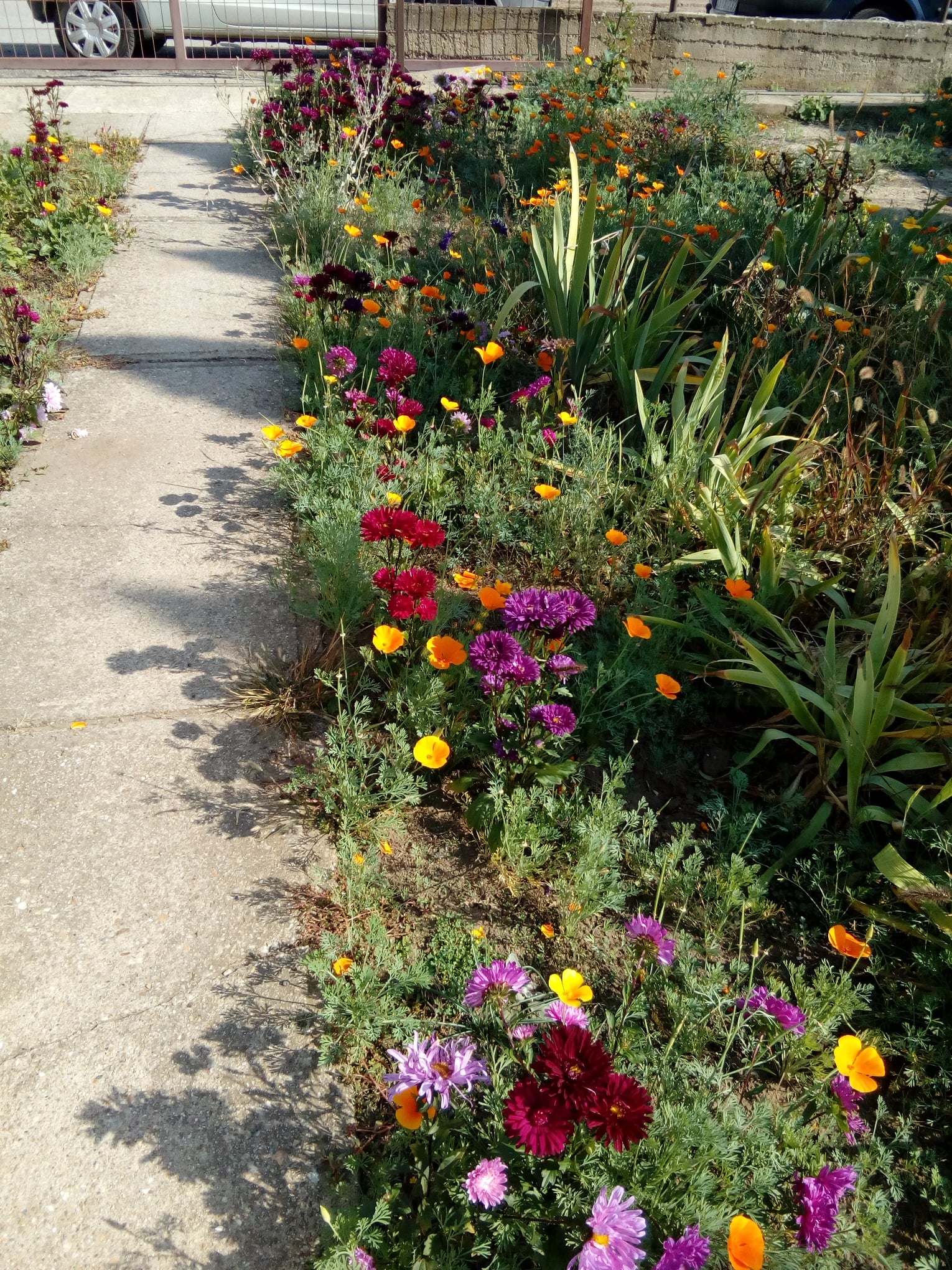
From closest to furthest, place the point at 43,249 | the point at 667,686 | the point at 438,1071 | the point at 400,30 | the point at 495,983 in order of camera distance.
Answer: the point at 438,1071 → the point at 495,983 → the point at 667,686 → the point at 43,249 → the point at 400,30

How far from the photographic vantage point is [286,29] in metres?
9.33

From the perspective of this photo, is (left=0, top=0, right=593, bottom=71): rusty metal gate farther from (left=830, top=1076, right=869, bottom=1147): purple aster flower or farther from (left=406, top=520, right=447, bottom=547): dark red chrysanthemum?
(left=830, top=1076, right=869, bottom=1147): purple aster flower

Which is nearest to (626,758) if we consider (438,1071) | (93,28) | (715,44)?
(438,1071)

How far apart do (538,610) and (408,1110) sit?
3.56 ft

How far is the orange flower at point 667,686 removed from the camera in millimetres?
2195

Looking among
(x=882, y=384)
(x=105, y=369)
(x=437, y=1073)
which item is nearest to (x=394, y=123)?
(x=105, y=369)

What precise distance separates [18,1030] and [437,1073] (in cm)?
83

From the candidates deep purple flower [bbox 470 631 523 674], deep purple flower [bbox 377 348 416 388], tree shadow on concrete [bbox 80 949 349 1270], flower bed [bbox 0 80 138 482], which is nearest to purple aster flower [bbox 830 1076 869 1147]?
tree shadow on concrete [bbox 80 949 349 1270]

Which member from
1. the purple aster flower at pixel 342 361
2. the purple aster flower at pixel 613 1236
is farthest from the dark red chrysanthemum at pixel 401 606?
the purple aster flower at pixel 342 361

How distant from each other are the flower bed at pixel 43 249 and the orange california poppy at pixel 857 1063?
9.73ft

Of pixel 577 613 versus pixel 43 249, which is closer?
pixel 577 613

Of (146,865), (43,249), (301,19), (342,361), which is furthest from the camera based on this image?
(301,19)

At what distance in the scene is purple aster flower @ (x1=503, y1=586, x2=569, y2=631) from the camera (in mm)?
2082

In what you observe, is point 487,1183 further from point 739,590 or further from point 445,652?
point 739,590
